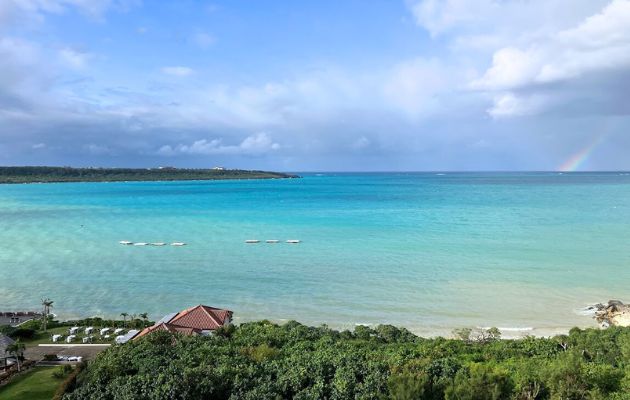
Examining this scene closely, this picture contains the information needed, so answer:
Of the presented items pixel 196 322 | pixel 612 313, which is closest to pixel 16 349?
pixel 196 322

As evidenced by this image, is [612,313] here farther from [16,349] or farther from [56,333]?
[56,333]

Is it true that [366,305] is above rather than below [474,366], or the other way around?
below

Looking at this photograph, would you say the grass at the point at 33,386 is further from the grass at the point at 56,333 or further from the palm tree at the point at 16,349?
the grass at the point at 56,333

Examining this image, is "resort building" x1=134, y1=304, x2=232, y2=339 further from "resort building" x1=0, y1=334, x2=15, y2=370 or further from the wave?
the wave

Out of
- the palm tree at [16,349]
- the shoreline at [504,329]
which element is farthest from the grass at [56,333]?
the shoreline at [504,329]

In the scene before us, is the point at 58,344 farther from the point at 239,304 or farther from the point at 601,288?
the point at 601,288

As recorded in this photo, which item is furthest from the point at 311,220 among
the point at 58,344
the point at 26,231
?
the point at 58,344
